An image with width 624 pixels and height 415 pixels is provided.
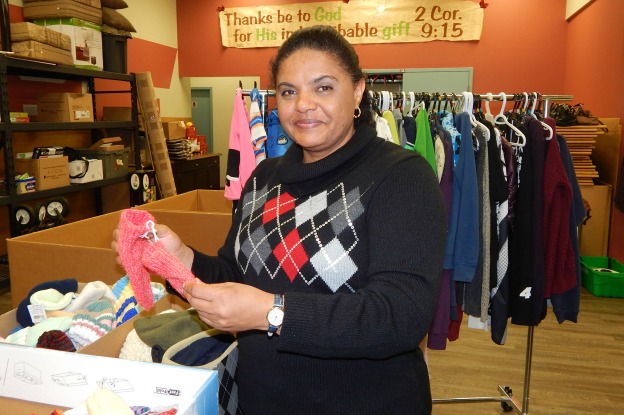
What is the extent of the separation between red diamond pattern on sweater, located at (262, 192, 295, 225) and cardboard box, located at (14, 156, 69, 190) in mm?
3883

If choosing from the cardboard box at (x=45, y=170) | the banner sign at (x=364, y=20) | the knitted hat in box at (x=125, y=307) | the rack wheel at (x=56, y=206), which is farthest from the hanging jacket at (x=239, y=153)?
the banner sign at (x=364, y=20)

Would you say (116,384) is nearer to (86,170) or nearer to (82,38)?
(86,170)

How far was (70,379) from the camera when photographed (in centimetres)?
88

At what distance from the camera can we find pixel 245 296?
2.81 feet

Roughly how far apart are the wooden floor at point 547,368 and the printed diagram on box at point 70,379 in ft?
6.74

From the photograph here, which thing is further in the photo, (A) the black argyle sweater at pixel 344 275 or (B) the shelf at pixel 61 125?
(B) the shelf at pixel 61 125

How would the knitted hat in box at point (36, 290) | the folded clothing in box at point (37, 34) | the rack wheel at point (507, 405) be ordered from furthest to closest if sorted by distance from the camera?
the folded clothing in box at point (37, 34) → the rack wheel at point (507, 405) → the knitted hat in box at point (36, 290)

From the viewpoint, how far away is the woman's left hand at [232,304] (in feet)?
2.77

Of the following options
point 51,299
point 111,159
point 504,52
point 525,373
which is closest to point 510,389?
point 525,373

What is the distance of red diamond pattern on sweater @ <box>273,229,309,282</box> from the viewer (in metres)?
1.05

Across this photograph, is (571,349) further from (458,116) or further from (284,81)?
(284,81)

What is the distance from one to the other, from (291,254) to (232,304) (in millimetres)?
246

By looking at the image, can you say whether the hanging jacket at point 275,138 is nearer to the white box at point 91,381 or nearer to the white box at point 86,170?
the white box at point 91,381

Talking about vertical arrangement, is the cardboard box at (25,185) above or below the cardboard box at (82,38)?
below
